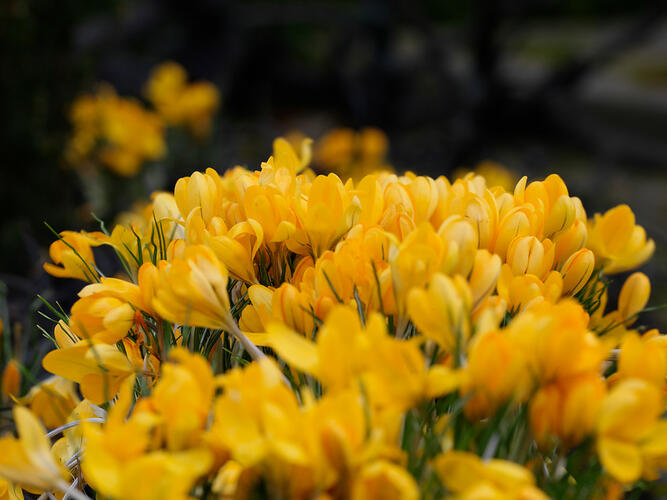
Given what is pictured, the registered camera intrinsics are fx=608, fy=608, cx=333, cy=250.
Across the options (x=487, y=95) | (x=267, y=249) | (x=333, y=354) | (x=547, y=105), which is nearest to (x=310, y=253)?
(x=267, y=249)

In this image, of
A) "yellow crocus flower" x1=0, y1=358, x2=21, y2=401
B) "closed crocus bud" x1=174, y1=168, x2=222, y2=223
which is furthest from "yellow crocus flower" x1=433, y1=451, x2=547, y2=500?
"yellow crocus flower" x1=0, y1=358, x2=21, y2=401

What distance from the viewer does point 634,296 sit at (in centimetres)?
65

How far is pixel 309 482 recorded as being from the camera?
15.3 inches

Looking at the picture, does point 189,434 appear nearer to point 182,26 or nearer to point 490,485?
point 490,485

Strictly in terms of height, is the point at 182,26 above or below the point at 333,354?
above

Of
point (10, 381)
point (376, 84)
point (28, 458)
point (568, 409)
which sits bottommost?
point (10, 381)

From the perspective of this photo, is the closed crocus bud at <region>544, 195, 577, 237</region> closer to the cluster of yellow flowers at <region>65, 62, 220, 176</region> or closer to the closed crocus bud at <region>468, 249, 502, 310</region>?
the closed crocus bud at <region>468, 249, 502, 310</region>

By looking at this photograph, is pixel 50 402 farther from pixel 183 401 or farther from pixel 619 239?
pixel 619 239

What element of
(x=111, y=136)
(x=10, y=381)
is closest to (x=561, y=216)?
(x=10, y=381)

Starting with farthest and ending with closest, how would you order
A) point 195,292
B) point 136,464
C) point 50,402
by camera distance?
1. point 50,402
2. point 195,292
3. point 136,464

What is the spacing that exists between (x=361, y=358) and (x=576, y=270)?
30 cm

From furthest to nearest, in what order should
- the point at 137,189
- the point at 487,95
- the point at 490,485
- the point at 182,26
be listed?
the point at 182,26, the point at 487,95, the point at 137,189, the point at 490,485

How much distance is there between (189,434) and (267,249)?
0.85 feet

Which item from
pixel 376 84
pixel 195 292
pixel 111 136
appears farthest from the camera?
pixel 376 84
